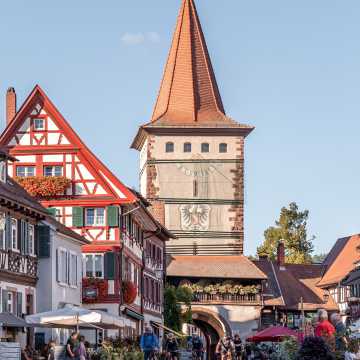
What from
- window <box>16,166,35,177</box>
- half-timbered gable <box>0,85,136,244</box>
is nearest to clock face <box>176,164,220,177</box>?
half-timbered gable <box>0,85,136,244</box>

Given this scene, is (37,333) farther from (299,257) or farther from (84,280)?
(299,257)

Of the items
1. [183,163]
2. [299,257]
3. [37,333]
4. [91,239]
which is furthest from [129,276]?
[299,257]

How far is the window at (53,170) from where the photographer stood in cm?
6019

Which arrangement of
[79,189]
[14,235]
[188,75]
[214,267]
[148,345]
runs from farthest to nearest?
1. [188,75]
2. [214,267]
3. [79,189]
4. [14,235]
5. [148,345]

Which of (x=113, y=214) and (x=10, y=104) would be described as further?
(x=10, y=104)

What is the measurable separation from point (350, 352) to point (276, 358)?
303 inches

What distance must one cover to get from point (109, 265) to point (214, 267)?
3966 centimetres

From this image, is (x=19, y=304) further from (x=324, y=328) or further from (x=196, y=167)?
(x=196, y=167)

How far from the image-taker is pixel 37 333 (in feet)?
156

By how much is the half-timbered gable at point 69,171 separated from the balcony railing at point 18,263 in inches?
515

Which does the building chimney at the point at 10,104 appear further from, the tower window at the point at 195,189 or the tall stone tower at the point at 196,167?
the tower window at the point at 195,189

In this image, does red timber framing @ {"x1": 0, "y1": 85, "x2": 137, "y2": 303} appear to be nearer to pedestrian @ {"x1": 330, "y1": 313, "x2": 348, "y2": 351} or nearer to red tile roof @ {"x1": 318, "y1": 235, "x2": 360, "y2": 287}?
pedestrian @ {"x1": 330, "y1": 313, "x2": 348, "y2": 351}

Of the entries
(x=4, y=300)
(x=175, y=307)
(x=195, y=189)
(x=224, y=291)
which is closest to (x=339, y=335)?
(x=4, y=300)

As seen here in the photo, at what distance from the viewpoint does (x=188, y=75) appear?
111 meters
